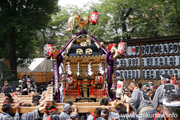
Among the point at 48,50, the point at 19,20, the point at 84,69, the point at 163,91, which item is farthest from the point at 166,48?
the point at 19,20

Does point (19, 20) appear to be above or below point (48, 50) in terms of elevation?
above

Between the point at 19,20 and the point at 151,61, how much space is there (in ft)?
39.1

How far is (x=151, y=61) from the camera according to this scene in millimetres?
14797

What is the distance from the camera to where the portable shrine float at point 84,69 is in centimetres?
948

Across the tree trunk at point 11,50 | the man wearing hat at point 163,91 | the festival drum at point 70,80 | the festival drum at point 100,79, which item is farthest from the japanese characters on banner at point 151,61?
the tree trunk at point 11,50

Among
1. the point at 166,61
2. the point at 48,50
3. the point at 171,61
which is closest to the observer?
the point at 48,50

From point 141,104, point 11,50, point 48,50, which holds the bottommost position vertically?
point 141,104

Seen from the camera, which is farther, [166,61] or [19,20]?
[19,20]

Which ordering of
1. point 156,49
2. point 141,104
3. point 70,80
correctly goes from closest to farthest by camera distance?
point 141,104, point 70,80, point 156,49

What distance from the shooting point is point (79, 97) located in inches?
394

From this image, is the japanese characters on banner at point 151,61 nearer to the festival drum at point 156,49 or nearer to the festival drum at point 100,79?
the festival drum at point 156,49

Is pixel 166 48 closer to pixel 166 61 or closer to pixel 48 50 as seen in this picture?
pixel 166 61

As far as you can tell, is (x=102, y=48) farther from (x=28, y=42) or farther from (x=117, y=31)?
(x=28, y=42)

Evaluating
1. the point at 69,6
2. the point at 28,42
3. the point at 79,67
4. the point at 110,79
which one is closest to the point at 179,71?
the point at 110,79
